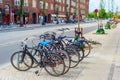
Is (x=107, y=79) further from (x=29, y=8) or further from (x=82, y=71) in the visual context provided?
(x=29, y=8)

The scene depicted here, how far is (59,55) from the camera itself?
33.4 ft

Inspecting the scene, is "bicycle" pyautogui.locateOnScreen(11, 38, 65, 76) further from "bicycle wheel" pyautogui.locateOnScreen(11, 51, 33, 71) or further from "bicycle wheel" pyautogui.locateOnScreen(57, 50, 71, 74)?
"bicycle wheel" pyautogui.locateOnScreen(57, 50, 71, 74)

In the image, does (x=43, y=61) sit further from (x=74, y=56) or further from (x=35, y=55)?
(x=74, y=56)

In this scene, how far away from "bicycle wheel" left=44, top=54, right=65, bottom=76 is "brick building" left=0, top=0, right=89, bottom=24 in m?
53.0

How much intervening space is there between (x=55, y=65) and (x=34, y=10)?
7062 centimetres

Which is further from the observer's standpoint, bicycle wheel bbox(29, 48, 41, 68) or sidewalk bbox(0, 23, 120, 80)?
bicycle wheel bbox(29, 48, 41, 68)

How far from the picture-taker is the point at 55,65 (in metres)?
10.2

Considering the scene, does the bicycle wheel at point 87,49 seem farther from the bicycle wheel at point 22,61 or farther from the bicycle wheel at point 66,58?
the bicycle wheel at point 22,61

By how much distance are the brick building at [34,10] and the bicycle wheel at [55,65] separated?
174ft

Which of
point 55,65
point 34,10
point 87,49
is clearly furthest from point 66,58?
point 34,10

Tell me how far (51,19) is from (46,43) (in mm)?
83550

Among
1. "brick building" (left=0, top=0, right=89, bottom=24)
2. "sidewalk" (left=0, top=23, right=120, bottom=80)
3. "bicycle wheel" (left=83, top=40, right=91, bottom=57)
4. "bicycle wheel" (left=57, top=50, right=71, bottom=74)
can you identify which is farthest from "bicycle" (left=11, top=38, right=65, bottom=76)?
"brick building" (left=0, top=0, right=89, bottom=24)

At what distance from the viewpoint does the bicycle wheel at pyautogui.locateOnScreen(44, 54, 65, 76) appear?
10085mm

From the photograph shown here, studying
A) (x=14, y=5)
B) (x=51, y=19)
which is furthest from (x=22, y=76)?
(x=51, y=19)
